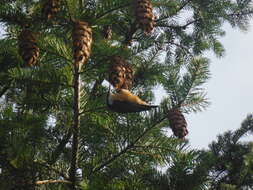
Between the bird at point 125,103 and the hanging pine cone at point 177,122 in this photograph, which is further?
the hanging pine cone at point 177,122

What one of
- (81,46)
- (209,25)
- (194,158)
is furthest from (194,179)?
(209,25)

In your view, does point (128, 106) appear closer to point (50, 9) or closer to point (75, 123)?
point (75, 123)

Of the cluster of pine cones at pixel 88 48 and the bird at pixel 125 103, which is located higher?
the cluster of pine cones at pixel 88 48

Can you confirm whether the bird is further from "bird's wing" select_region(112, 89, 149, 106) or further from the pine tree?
the pine tree

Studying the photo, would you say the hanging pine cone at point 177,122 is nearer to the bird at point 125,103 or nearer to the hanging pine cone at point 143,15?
the bird at point 125,103

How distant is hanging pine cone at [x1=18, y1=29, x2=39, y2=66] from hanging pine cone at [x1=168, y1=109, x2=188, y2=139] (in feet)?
2.89

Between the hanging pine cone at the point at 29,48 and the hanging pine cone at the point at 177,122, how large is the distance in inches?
34.7

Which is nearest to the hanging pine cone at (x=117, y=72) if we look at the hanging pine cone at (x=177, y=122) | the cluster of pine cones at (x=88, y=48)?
the cluster of pine cones at (x=88, y=48)

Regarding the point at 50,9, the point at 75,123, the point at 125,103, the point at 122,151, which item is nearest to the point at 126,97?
the point at 125,103

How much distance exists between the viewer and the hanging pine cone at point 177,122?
2572mm

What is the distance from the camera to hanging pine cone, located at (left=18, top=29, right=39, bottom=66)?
7.14ft

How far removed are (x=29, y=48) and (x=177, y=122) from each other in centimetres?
101

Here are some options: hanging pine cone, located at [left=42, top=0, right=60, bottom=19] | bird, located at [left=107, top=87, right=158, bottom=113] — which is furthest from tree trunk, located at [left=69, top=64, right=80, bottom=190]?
hanging pine cone, located at [left=42, top=0, right=60, bottom=19]

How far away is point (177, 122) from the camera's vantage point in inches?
102
